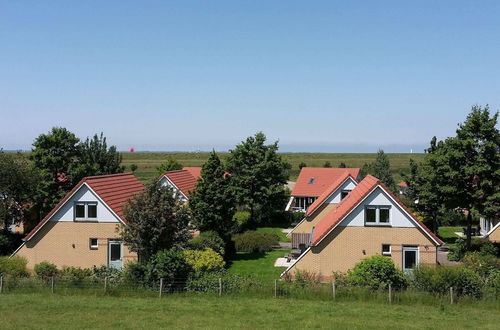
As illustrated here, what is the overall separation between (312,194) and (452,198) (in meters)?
26.5

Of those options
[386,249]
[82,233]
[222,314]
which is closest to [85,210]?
[82,233]

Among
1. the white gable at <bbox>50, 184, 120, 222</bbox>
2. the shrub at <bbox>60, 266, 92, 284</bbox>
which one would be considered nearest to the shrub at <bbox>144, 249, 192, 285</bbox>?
the shrub at <bbox>60, 266, 92, 284</bbox>

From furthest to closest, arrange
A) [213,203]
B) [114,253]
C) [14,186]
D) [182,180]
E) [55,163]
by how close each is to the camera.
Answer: [182,180] → [55,163] → [14,186] → [213,203] → [114,253]

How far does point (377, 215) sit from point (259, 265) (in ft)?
34.4

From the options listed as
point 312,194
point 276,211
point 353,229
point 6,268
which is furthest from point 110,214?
point 312,194

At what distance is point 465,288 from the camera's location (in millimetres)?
22000

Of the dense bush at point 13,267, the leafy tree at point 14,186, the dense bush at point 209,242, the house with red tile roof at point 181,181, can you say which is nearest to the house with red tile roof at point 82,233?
the dense bush at point 13,267

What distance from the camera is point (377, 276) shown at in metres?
23.7

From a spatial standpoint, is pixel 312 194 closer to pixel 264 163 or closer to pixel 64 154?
pixel 264 163

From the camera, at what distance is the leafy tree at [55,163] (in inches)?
1714

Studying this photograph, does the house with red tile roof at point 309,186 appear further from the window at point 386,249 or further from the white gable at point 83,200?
the white gable at point 83,200

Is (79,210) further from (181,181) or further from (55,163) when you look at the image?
(181,181)

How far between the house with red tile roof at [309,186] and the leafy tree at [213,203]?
26.4 metres

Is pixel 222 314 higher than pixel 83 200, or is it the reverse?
pixel 83 200
